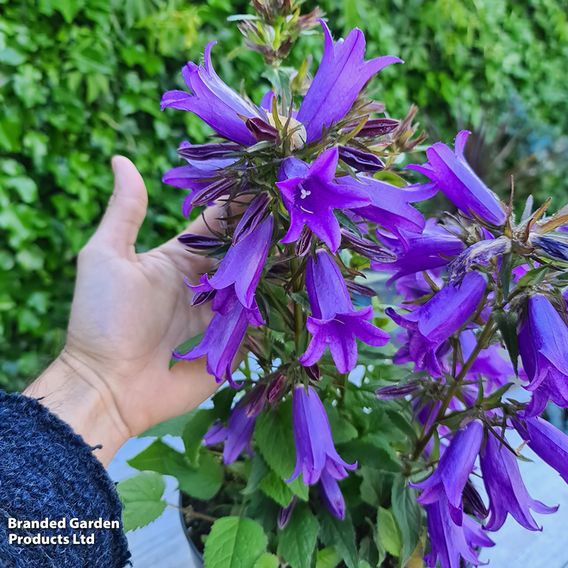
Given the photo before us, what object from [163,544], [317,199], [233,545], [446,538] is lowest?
[163,544]

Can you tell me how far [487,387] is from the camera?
708 mm

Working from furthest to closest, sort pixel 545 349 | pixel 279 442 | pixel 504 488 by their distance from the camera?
1. pixel 279 442
2. pixel 504 488
3. pixel 545 349

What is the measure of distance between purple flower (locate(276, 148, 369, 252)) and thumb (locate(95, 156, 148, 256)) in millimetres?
424

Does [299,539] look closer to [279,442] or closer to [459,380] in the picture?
[279,442]

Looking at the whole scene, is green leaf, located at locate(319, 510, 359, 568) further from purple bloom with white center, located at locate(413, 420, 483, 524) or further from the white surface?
the white surface

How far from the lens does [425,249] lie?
0.49 metres

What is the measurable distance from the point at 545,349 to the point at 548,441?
13cm

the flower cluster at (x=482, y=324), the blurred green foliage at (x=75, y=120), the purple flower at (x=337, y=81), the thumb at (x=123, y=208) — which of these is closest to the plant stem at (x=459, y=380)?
the flower cluster at (x=482, y=324)

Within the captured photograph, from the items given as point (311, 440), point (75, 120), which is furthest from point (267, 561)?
point (75, 120)

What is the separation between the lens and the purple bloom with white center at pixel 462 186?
469 millimetres

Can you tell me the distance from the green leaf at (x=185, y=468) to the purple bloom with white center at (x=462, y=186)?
1.42 ft

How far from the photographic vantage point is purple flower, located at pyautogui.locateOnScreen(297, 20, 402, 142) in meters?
0.45

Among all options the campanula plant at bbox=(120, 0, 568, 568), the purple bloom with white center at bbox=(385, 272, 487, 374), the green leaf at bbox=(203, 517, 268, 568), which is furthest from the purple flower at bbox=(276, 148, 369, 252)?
the green leaf at bbox=(203, 517, 268, 568)

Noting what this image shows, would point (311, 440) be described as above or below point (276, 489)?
above
